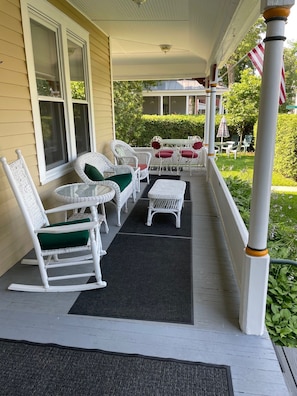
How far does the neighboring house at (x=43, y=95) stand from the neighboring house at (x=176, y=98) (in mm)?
12925

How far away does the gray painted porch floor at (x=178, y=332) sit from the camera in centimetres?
184

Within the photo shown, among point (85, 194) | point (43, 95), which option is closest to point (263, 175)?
point (85, 194)

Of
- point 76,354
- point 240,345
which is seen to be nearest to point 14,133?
point 76,354

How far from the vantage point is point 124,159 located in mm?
6180

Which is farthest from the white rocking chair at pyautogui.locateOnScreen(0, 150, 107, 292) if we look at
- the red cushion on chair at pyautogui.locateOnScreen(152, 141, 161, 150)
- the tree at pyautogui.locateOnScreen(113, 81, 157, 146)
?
the tree at pyautogui.locateOnScreen(113, 81, 157, 146)

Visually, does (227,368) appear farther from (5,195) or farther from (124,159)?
(124,159)

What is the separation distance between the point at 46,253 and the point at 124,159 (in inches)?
151

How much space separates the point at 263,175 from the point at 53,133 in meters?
2.85

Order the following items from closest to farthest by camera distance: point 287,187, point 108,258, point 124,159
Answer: point 108,258 → point 124,159 → point 287,187

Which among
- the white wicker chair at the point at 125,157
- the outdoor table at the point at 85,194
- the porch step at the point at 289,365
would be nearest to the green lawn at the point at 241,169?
the white wicker chair at the point at 125,157

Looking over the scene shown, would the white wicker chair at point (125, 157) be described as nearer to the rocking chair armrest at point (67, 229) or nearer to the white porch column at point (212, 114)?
the white porch column at point (212, 114)

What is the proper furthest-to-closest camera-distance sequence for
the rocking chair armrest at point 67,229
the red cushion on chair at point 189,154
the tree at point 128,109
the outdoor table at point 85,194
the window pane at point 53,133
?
1. the tree at point 128,109
2. the red cushion on chair at point 189,154
3. the window pane at point 53,133
4. the outdoor table at point 85,194
5. the rocking chair armrest at point 67,229

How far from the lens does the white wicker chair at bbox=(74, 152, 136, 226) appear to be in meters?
3.90

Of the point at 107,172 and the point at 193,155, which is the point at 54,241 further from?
→ the point at 193,155
